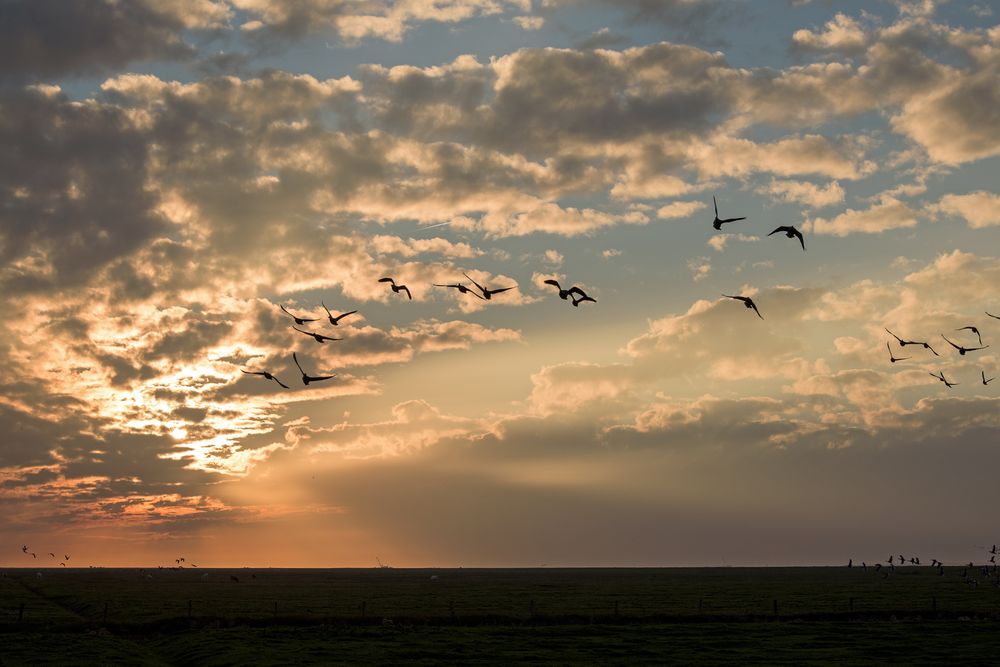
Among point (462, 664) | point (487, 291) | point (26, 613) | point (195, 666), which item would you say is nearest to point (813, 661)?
point (462, 664)

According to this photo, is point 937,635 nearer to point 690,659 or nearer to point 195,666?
point 690,659

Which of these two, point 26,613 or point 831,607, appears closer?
point 26,613

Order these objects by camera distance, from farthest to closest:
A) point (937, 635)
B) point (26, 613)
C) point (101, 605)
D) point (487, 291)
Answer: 1. point (101, 605)
2. point (26, 613)
3. point (937, 635)
4. point (487, 291)

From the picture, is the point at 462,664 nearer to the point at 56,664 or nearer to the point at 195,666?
the point at 195,666

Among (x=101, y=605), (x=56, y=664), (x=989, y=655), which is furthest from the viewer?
(x=101, y=605)

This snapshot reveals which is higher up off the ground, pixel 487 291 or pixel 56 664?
pixel 487 291

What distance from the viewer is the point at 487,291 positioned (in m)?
45.0

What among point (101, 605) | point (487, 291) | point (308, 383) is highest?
point (487, 291)

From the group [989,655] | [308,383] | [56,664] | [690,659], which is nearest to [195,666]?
[56,664]

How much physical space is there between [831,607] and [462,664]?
56.8 meters

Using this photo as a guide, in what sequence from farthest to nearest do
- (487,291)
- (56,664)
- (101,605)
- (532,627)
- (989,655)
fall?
1. (101,605)
2. (532,627)
3. (989,655)
4. (56,664)
5. (487,291)

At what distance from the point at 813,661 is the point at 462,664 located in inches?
884

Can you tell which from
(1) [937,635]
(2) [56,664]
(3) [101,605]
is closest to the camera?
(2) [56,664]

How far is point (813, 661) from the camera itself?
60781 mm
